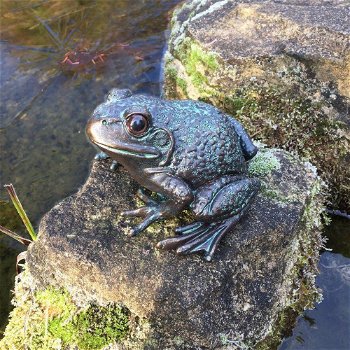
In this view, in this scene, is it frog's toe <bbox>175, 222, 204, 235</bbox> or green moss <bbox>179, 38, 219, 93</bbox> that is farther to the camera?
green moss <bbox>179, 38, 219, 93</bbox>

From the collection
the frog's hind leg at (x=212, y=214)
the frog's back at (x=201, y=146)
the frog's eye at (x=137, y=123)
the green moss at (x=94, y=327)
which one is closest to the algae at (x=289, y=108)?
the frog's back at (x=201, y=146)

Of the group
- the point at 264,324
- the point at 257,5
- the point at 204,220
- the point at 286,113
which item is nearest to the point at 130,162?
the point at 204,220

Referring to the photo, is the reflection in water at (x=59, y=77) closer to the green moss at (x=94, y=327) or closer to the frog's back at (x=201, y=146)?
the green moss at (x=94, y=327)

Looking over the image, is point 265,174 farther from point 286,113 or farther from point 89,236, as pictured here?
point 89,236

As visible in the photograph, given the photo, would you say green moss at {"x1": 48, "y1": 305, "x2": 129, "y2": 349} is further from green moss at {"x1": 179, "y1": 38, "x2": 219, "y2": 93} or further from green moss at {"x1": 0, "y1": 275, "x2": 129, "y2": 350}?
green moss at {"x1": 179, "y1": 38, "x2": 219, "y2": 93}

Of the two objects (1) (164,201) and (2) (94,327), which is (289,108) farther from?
(2) (94,327)

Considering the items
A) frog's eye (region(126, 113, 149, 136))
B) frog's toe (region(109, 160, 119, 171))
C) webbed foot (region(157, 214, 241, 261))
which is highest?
frog's eye (region(126, 113, 149, 136))

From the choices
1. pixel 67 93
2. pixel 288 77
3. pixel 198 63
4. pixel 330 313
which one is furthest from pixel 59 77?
pixel 330 313

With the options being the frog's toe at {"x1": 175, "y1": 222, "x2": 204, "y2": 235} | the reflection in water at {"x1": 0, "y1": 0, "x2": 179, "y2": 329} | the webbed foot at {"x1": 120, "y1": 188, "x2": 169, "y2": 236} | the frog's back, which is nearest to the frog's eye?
the frog's back
